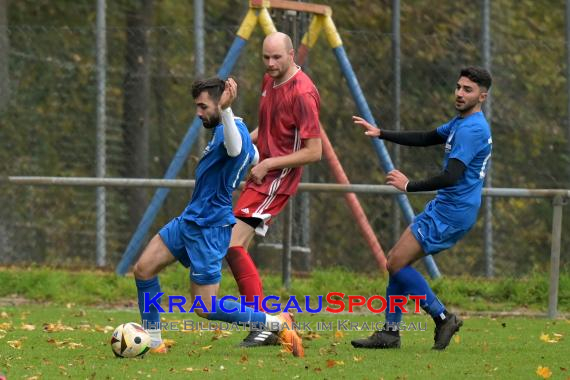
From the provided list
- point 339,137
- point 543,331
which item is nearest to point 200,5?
point 339,137

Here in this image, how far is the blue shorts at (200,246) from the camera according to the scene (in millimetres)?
7938

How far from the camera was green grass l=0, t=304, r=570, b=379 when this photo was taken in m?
7.35

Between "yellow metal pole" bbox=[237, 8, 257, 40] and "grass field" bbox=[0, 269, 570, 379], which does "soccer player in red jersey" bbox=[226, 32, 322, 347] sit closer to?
"grass field" bbox=[0, 269, 570, 379]

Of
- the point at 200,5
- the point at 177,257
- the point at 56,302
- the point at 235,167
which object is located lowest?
the point at 56,302

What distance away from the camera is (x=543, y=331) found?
32.3 feet

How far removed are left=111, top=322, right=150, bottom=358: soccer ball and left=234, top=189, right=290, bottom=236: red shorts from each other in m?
1.21

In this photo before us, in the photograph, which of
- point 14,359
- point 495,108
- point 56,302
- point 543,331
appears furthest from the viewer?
point 495,108

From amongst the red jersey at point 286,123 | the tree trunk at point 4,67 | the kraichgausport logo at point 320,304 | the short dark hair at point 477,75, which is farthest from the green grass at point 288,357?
the tree trunk at point 4,67

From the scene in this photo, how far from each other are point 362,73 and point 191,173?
1.93 m

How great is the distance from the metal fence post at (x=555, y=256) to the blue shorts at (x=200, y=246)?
378cm

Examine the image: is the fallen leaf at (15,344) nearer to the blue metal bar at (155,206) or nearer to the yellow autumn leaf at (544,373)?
the yellow autumn leaf at (544,373)

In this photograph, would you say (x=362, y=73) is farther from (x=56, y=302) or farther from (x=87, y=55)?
(x=56, y=302)

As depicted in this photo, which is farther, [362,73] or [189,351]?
[362,73]

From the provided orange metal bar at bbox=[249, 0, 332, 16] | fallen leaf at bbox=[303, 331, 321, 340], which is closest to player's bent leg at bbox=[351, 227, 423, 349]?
fallen leaf at bbox=[303, 331, 321, 340]
